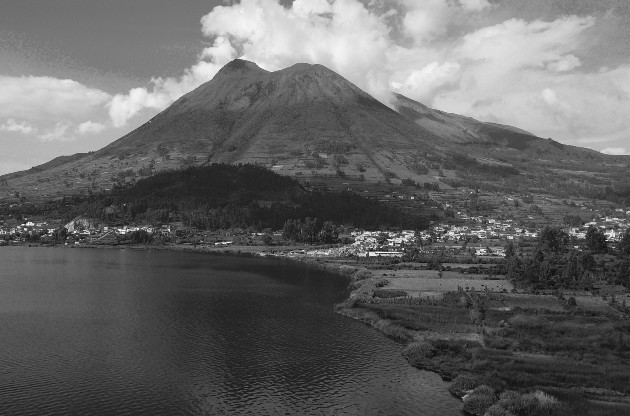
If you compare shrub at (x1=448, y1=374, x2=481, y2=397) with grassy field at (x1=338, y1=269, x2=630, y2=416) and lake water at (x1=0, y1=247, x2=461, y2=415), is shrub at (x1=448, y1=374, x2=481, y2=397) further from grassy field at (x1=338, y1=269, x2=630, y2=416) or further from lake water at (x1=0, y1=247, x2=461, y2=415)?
lake water at (x1=0, y1=247, x2=461, y2=415)

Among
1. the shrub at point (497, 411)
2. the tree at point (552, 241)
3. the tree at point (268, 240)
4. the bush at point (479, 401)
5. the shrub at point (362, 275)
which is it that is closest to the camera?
the shrub at point (497, 411)

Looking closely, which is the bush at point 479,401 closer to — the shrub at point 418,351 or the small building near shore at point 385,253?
the shrub at point 418,351

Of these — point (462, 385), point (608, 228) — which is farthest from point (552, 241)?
point (462, 385)

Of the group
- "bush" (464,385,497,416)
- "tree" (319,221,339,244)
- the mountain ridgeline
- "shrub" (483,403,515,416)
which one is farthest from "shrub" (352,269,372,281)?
the mountain ridgeline

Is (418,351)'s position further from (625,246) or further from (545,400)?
(625,246)

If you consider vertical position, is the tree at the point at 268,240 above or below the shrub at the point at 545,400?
above

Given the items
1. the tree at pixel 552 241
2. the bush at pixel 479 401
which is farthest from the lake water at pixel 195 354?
the tree at pixel 552 241
